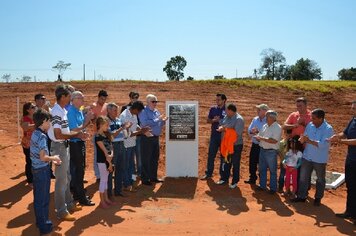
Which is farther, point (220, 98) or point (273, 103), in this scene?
point (273, 103)

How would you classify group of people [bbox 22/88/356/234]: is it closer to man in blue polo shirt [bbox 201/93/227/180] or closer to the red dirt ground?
man in blue polo shirt [bbox 201/93/227/180]

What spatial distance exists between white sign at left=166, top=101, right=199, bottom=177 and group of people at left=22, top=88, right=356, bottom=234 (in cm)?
43

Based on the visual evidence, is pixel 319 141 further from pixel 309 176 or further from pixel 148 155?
pixel 148 155

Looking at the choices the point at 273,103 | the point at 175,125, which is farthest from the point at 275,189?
the point at 273,103

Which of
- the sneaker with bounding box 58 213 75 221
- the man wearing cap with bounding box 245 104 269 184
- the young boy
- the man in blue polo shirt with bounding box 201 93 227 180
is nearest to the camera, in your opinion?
the young boy

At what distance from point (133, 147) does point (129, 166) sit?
421 mm

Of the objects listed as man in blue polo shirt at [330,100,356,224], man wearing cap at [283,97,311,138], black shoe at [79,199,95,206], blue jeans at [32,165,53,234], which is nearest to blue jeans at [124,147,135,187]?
black shoe at [79,199,95,206]

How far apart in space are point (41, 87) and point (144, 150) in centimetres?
1771

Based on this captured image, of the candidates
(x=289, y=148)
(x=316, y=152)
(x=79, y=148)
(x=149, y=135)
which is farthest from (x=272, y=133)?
(x=79, y=148)

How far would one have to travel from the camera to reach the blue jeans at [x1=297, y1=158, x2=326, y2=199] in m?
7.15

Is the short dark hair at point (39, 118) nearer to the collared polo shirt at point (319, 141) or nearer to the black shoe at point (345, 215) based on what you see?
the collared polo shirt at point (319, 141)

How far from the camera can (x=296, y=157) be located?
7680 millimetres

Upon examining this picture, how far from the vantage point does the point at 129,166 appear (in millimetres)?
8141

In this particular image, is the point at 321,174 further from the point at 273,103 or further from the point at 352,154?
the point at 273,103
